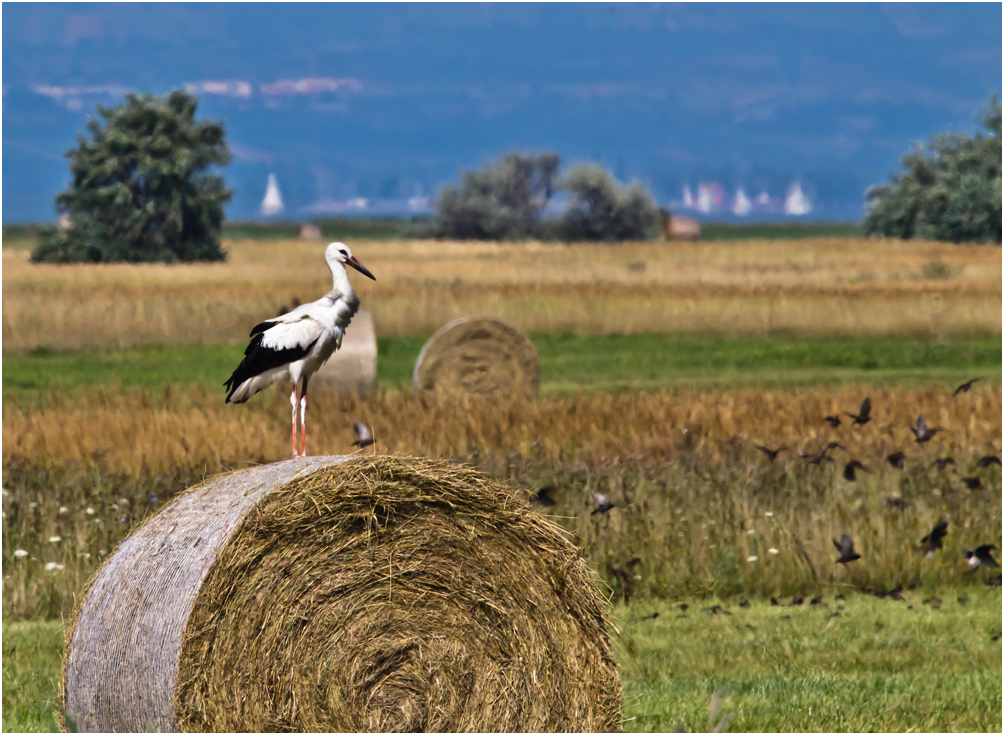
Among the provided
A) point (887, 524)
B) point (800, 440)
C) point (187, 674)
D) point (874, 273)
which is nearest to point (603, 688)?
point (187, 674)

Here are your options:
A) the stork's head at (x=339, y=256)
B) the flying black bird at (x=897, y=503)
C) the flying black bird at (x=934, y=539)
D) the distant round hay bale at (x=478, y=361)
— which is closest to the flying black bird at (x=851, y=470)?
the flying black bird at (x=897, y=503)

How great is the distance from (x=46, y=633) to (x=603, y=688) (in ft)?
13.1

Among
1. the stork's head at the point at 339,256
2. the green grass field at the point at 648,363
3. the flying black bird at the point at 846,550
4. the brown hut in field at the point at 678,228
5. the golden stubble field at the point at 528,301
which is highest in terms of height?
the brown hut in field at the point at 678,228

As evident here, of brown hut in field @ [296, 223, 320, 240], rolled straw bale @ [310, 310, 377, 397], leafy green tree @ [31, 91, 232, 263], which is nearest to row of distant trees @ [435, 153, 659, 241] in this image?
brown hut in field @ [296, 223, 320, 240]

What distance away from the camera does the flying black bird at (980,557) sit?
945 centimetres

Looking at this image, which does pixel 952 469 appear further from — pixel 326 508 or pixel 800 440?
pixel 326 508

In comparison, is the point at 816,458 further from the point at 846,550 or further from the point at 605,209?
the point at 605,209

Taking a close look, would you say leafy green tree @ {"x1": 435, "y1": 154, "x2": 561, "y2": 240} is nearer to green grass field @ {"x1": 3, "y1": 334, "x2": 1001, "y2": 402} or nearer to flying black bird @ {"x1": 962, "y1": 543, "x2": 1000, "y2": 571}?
green grass field @ {"x1": 3, "y1": 334, "x2": 1001, "y2": 402}

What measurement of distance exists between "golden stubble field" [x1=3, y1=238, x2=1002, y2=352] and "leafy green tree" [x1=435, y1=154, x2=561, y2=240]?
4764 centimetres

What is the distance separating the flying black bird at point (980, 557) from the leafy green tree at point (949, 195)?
56262 mm

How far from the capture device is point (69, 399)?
1792 cm

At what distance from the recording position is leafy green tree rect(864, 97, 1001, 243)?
212 feet

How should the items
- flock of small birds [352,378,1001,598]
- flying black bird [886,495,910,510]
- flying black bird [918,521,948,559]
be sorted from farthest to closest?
flying black bird [886,495,910,510] < flying black bird [918,521,948,559] < flock of small birds [352,378,1001,598]

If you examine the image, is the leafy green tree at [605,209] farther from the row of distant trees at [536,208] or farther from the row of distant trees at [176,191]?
the row of distant trees at [176,191]
